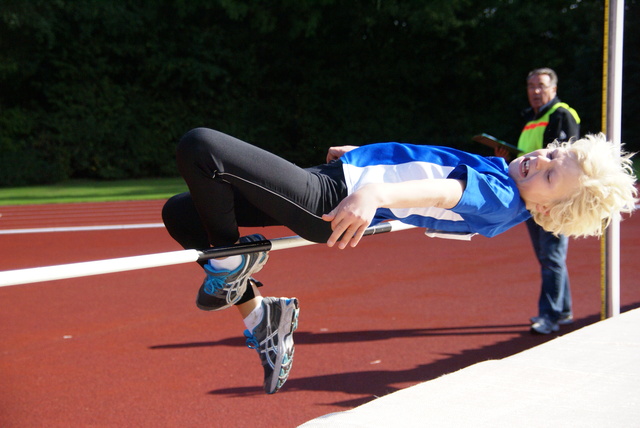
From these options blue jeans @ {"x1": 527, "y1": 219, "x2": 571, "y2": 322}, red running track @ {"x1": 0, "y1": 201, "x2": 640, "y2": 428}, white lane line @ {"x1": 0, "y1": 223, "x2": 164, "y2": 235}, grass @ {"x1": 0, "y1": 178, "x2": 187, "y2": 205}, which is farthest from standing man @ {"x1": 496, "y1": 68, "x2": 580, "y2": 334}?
grass @ {"x1": 0, "y1": 178, "x2": 187, "y2": 205}

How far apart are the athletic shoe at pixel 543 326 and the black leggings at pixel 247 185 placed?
2.32 metres

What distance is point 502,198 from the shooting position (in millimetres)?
2283

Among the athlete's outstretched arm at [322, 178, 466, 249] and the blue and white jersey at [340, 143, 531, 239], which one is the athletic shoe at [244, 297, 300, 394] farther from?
the athlete's outstretched arm at [322, 178, 466, 249]

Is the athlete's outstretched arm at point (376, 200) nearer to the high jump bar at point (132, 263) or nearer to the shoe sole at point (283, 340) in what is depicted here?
the high jump bar at point (132, 263)

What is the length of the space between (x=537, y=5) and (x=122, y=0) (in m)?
13.9

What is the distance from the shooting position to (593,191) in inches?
90.9

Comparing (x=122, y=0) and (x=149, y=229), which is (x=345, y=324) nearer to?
(x=149, y=229)

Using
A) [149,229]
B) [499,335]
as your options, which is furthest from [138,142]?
[499,335]

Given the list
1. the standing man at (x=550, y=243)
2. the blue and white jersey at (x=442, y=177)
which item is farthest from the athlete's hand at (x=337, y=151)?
the standing man at (x=550, y=243)

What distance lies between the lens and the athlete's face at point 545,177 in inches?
91.4

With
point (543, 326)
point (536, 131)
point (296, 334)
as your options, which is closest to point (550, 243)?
point (543, 326)

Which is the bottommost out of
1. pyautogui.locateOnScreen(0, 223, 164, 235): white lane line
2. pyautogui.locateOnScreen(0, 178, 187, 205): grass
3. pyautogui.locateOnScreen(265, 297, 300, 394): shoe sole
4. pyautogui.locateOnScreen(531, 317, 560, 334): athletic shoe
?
pyautogui.locateOnScreen(0, 178, 187, 205): grass

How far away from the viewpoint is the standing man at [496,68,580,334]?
420cm

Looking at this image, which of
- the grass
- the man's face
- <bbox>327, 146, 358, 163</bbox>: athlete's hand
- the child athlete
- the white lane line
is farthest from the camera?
the grass
